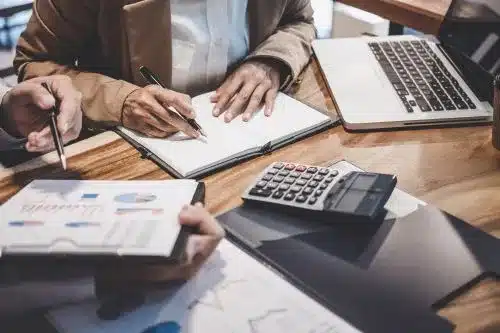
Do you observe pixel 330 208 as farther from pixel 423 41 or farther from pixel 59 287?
pixel 423 41

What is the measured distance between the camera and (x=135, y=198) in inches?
27.5

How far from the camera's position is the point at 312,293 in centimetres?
62

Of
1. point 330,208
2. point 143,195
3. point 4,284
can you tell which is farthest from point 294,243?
point 4,284

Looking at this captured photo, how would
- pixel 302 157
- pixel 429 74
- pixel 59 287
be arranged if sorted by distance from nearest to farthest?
pixel 59 287 → pixel 302 157 → pixel 429 74

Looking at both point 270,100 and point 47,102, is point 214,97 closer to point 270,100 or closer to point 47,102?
point 270,100

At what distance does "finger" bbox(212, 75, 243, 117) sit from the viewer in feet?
3.35

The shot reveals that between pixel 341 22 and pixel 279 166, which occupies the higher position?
pixel 279 166

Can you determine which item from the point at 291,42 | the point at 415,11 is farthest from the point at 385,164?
the point at 415,11

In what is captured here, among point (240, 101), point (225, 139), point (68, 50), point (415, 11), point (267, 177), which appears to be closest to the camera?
point (267, 177)

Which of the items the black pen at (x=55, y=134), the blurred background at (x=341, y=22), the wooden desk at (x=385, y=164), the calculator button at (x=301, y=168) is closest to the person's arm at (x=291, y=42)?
the wooden desk at (x=385, y=164)

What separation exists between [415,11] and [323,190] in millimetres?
878

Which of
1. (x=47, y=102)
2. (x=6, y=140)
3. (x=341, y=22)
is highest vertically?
(x=47, y=102)

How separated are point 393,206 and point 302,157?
0.18m

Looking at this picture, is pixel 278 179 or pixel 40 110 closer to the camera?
pixel 278 179
